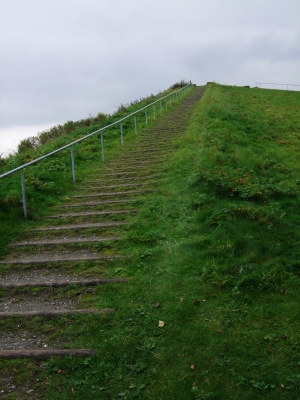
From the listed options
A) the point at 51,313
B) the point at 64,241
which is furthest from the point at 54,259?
the point at 51,313

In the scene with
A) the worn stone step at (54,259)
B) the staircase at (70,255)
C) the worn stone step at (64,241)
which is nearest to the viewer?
the staircase at (70,255)

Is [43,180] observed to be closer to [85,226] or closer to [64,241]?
[85,226]

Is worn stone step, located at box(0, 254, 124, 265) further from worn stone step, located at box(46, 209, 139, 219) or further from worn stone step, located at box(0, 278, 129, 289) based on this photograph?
worn stone step, located at box(46, 209, 139, 219)

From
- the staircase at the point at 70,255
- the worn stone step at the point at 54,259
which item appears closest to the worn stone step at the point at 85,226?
the staircase at the point at 70,255

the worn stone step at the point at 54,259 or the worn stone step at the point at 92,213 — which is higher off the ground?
the worn stone step at the point at 92,213

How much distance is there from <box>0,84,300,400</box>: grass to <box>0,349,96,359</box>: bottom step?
0.08m

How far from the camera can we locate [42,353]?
3830 millimetres

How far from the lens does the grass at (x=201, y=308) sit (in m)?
3.35

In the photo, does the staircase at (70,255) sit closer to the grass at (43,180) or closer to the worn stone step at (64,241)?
the worn stone step at (64,241)

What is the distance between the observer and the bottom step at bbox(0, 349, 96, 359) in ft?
12.4

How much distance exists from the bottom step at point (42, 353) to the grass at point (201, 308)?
8 cm

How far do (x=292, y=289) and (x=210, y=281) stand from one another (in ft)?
2.75

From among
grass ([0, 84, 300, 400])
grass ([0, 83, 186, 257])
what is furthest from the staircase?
grass ([0, 83, 186, 257])

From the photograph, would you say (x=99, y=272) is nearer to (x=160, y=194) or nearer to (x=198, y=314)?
(x=198, y=314)
